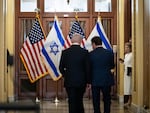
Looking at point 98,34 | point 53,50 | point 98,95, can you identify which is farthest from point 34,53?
point 98,95

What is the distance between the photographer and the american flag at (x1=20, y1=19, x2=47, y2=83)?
12852mm

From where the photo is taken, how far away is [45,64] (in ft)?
42.4

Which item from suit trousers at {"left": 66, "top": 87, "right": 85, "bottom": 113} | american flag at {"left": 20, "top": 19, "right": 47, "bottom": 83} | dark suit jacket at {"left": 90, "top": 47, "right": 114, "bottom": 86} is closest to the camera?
suit trousers at {"left": 66, "top": 87, "right": 85, "bottom": 113}

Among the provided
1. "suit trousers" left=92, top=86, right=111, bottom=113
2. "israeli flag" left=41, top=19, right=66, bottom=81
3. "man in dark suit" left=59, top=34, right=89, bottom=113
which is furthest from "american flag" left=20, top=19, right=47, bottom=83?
"man in dark suit" left=59, top=34, right=89, bottom=113

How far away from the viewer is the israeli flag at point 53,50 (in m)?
12.9

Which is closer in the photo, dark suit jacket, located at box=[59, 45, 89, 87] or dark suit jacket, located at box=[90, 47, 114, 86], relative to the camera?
dark suit jacket, located at box=[59, 45, 89, 87]

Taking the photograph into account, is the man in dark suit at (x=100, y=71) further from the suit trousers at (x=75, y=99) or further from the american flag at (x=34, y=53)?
the american flag at (x=34, y=53)

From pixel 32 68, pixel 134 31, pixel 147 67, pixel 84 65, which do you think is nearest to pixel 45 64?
pixel 32 68

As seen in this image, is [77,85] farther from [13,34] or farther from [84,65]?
[13,34]

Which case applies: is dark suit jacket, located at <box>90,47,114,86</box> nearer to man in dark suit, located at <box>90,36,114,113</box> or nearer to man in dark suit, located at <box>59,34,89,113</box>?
man in dark suit, located at <box>90,36,114,113</box>

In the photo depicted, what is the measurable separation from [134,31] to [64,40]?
3833mm

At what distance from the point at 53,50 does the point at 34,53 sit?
0.63 metres

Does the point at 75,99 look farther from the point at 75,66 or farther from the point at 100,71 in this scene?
the point at 100,71

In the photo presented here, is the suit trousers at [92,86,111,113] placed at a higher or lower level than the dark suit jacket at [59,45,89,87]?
lower
